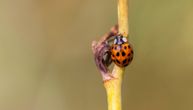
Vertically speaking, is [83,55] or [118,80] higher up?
[83,55]

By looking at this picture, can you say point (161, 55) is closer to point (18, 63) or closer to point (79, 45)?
point (79, 45)

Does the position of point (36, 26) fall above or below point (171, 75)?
above

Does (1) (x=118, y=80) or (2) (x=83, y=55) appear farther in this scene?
(2) (x=83, y=55)

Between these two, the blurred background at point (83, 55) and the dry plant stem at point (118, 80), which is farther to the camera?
the blurred background at point (83, 55)

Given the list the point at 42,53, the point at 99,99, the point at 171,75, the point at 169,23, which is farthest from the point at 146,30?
the point at 42,53
